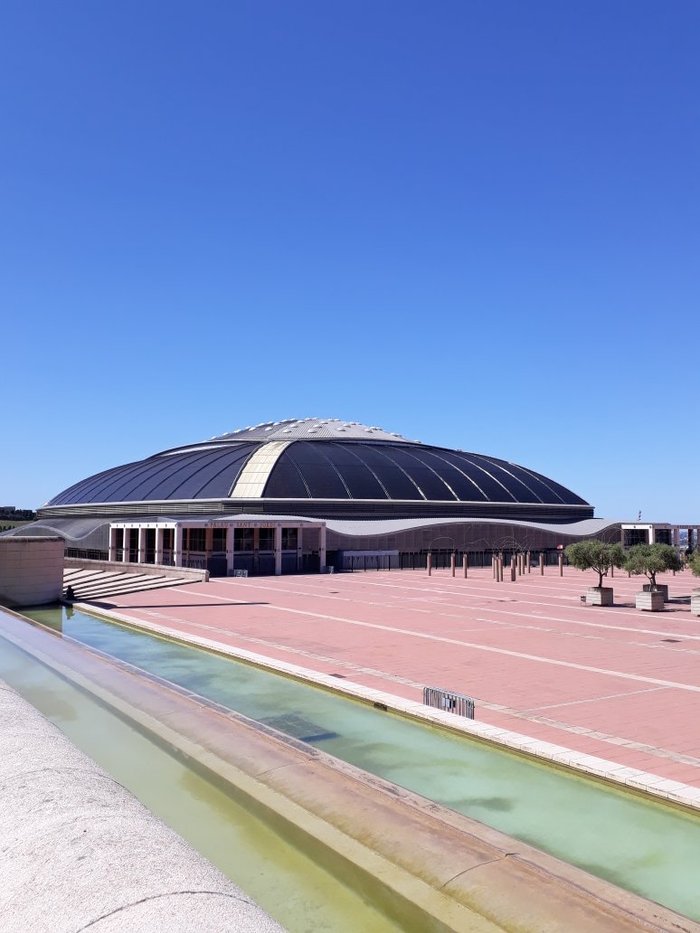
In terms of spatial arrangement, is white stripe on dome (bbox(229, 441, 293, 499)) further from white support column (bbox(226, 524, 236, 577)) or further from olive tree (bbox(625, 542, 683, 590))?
olive tree (bbox(625, 542, 683, 590))

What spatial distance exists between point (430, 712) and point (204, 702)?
3727 millimetres

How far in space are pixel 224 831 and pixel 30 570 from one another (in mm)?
27559

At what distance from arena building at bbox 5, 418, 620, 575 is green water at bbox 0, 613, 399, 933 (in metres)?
36.1

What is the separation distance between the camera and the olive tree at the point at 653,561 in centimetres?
3059

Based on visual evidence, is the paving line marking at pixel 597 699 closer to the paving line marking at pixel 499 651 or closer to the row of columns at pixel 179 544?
the paving line marking at pixel 499 651

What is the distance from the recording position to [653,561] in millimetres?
30688

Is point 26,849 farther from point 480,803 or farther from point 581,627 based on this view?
point 581,627

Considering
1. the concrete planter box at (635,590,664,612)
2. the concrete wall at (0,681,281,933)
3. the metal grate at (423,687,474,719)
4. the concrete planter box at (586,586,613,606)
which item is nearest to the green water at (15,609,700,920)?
the metal grate at (423,687,474,719)

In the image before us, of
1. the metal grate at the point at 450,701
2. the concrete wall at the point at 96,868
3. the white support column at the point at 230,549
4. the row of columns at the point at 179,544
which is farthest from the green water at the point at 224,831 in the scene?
the white support column at the point at 230,549

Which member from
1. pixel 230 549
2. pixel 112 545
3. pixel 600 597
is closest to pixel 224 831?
pixel 600 597

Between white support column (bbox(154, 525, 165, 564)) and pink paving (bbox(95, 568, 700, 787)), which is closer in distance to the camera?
pink paving (bbox(95, 568, 700, 787))

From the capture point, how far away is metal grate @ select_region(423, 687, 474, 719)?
12.2m

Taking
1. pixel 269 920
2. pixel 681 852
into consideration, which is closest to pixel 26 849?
pixel 269 920

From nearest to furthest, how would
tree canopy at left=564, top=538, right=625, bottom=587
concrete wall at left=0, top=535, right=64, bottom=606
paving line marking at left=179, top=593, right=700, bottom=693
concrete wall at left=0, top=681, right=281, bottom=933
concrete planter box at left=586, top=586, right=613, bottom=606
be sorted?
concrete wall at left=0, top=681, right=281, bottom=933
paving line marking at left=179, top=593, right=700, bottom=693
concrete planter box at left=586, top=586, right=613, bottom=606
tree canopy at left=564, top=538, right=625, bottom=587
concrete wall at left=0, top=535, right=64, bottom=606
